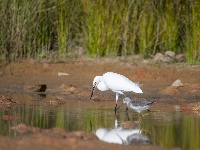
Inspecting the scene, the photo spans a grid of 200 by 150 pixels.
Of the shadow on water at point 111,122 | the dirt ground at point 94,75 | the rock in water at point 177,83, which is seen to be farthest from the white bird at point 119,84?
the rock in water at point 177,83

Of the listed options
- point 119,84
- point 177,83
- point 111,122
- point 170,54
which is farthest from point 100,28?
point 111,122

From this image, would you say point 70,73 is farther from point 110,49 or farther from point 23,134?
point 23,134

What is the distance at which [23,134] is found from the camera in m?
8.63

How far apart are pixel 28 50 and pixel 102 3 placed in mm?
2005

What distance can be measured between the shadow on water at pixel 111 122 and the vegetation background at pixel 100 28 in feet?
13.4

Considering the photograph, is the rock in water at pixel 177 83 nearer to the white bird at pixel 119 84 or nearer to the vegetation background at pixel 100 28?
the vegetation background at pixel 100 28

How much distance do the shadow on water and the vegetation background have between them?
13.4 ft

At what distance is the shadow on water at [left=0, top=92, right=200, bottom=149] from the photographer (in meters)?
8.88

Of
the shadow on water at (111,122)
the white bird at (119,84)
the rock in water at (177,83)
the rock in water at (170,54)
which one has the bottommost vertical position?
the shadow on water at (111,122)

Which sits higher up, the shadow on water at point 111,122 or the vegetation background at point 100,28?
the vegetation background at point 100,28

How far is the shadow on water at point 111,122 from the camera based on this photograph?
888 centimetres

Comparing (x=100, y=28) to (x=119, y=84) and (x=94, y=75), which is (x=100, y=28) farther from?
(x=119, y=84)

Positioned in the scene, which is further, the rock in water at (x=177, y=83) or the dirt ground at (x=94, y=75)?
the rock in water at (x=177, y=83)

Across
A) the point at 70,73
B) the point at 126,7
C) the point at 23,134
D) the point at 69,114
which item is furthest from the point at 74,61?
the point at 23,134
